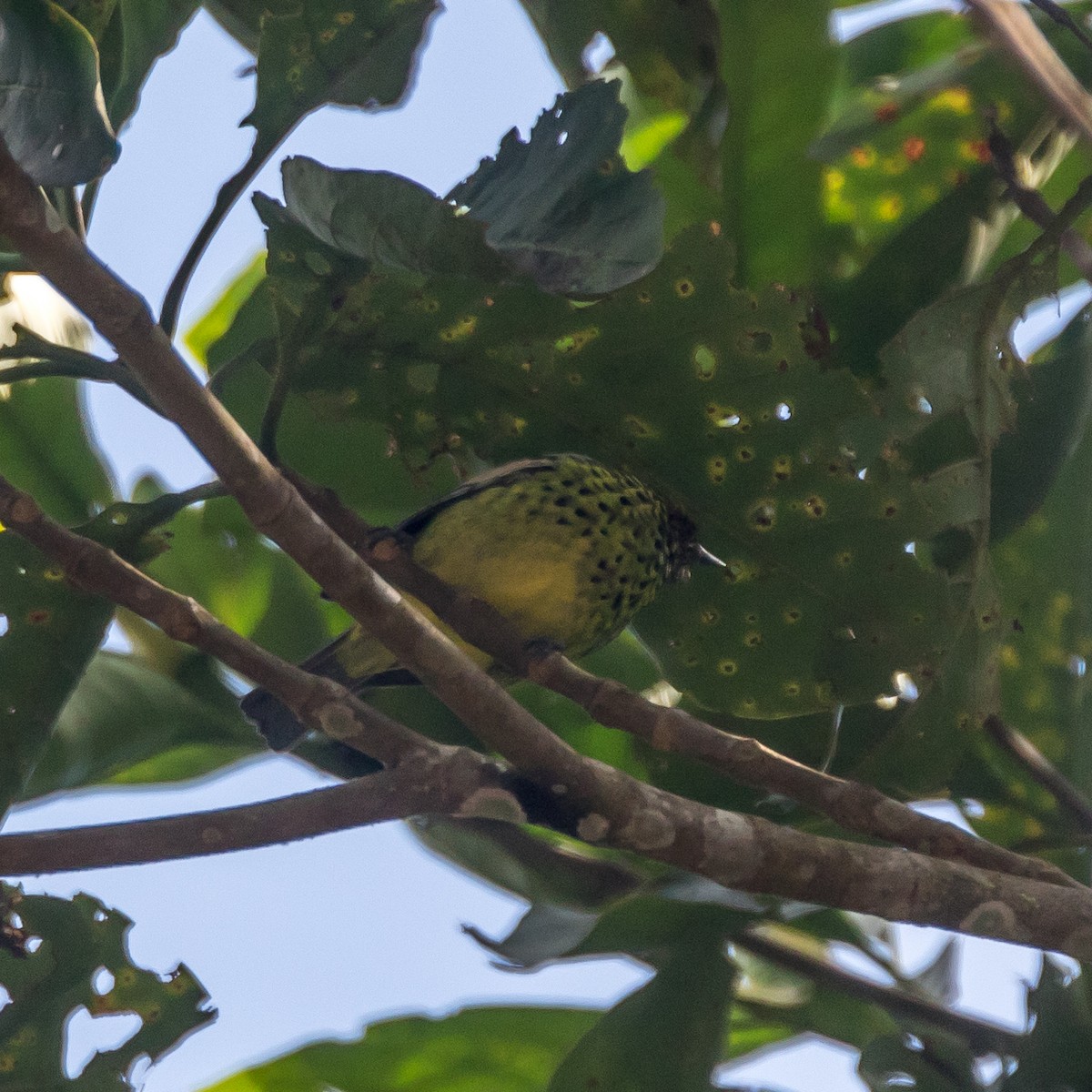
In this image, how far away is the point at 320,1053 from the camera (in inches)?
111

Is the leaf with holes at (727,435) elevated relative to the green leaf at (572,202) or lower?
lower

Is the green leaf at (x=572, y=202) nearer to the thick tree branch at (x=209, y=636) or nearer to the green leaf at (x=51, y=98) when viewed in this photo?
the green leaf at (x=51, y=98)

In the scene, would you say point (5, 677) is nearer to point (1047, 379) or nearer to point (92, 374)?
point (92, 374)

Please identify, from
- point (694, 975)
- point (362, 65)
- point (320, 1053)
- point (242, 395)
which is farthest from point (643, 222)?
point (320, 1053)

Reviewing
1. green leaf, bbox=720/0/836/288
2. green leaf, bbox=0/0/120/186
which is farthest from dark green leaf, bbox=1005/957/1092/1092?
green leaf, bbox=0/0/120/186

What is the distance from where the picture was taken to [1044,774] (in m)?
2.41

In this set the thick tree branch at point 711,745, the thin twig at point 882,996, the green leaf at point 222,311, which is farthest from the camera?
the green leaf at point 222,311

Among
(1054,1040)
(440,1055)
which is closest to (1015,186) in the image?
(1054,1040)

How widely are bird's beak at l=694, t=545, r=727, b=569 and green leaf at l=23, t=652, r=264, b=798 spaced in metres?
0.92

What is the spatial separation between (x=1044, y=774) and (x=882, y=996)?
53 cm

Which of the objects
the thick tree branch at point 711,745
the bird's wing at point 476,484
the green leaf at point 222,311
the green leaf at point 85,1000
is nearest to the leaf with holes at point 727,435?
the bird's wing at point 476,484

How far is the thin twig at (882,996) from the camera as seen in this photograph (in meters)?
2.46

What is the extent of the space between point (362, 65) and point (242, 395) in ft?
2.81

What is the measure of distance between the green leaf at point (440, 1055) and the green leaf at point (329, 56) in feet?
5.87
